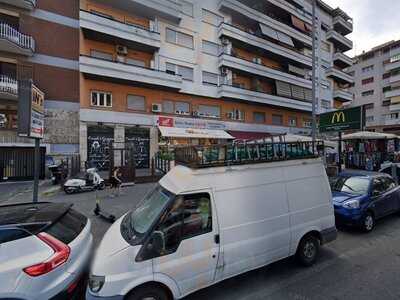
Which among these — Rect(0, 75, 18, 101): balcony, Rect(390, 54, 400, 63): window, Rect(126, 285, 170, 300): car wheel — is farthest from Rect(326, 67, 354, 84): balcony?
Rect(126, 285, 170, 300): car wheel

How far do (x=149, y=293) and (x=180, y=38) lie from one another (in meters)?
20.0

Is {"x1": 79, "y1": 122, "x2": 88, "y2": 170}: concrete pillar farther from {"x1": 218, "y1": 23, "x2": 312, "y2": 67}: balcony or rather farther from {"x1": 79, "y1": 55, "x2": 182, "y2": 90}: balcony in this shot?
{"x1": 218, "y1": 23, "x2": 312, "y2": 67}: balcony

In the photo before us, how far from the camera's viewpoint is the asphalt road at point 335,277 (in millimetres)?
3266

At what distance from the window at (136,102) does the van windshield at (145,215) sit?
14866mm

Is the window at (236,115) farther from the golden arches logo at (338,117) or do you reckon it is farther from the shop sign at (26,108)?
the shop sign at (26,108)

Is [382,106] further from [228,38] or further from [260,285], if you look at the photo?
[260,285]

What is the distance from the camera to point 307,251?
4066mm

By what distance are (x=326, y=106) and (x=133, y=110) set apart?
25.4 m

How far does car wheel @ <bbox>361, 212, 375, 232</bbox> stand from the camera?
5516 mm

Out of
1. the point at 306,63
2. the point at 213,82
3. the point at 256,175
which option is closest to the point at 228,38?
the point at 213,82

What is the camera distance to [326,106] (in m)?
29.9

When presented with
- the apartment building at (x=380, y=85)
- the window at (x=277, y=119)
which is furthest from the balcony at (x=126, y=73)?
the apartment building at (x=380, y=85)

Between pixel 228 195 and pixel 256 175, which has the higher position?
pixel 256 175

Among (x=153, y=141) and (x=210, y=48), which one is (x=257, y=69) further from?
(x=153, y=141)
